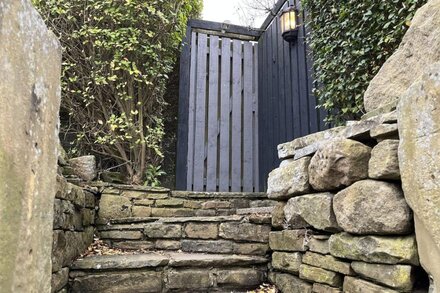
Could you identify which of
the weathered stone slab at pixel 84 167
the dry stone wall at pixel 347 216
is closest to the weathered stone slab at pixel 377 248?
the dry stone wall at pixel 347 216

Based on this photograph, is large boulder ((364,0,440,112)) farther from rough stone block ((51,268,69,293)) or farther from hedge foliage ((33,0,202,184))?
hedge foliage ((33,0,202,184))

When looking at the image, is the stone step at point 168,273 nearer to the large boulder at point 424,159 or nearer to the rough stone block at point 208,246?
the rough stone block at point 208,246

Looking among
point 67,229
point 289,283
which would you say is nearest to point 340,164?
point 289,283

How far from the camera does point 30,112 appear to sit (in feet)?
2.30

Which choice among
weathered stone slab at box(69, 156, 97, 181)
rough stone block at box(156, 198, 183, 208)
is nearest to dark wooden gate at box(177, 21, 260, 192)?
rough stone block at box(156, 198, 183, 208)

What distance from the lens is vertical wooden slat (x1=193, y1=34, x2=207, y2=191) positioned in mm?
4642

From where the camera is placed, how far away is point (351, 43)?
283 centimetres

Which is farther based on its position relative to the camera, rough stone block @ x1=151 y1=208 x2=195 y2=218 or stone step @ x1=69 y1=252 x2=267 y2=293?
rough stone block @ x1=151 y1=208 x2=195 y2=218

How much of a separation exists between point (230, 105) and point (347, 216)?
3479mm

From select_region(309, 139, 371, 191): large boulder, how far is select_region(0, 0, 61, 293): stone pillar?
1.28 m

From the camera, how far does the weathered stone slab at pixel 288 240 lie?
80.9 inches

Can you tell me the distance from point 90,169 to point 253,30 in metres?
3.15

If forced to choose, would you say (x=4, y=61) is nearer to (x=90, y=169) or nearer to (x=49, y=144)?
(x=49, y=144)

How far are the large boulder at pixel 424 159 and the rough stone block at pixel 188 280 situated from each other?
1.37 meters
